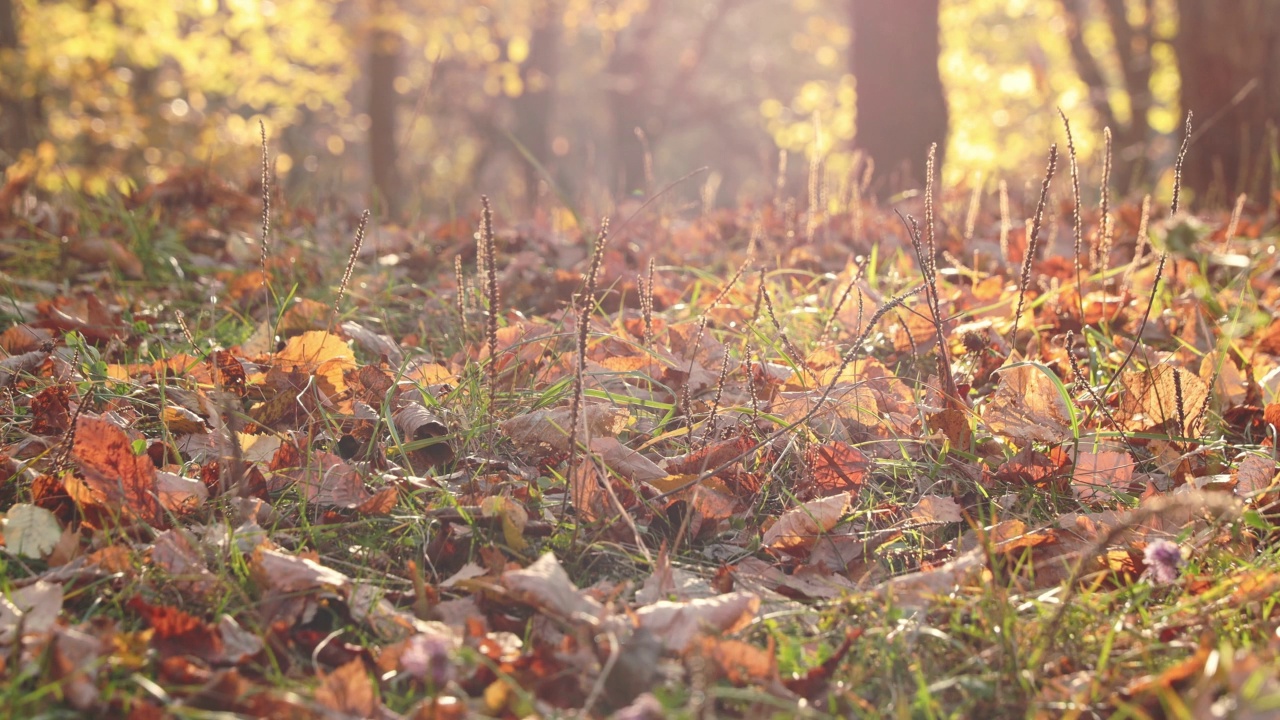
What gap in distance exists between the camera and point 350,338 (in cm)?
269

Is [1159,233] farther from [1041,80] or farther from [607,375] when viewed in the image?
[1041,80]

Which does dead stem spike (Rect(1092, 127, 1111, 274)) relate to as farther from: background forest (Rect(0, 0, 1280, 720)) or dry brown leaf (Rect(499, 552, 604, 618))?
dry brown leaf (Rect(499, 552, 604, 618))

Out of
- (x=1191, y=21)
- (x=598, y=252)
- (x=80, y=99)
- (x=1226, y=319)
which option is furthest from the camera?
(x=80, y=99)

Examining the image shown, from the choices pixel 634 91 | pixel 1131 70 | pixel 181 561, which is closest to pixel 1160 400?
pixel 181 561

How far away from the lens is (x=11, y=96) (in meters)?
10.1

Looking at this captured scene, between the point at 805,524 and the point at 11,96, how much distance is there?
35.9 feet

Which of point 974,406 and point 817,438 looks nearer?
point 817,438

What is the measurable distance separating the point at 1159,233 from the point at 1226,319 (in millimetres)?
1641

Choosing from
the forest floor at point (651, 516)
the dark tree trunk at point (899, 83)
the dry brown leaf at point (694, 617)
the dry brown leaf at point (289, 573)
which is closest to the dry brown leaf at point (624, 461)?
the forest floor at point (651, 516)

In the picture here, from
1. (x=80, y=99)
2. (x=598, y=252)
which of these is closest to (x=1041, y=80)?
(x=598, y=252)

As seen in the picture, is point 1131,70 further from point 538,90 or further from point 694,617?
point 694,617

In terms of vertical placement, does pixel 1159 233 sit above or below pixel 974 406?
above

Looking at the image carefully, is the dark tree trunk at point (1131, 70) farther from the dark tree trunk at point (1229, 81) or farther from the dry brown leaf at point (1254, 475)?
the dry brown leaf at point (1254, 475)

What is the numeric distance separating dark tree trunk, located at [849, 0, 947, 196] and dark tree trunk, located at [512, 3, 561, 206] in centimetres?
951
